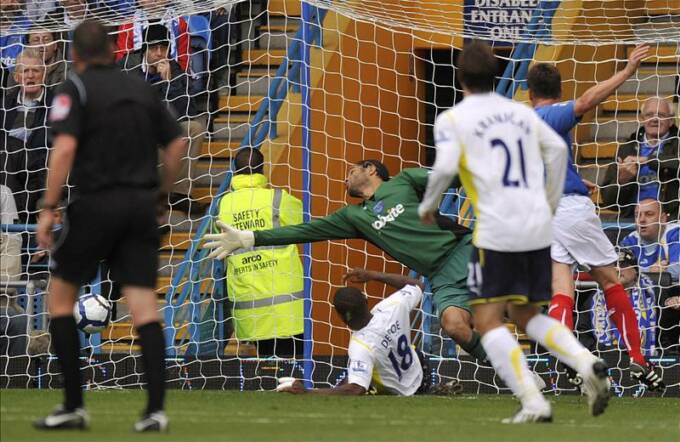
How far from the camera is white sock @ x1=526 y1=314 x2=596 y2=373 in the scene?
7816mm

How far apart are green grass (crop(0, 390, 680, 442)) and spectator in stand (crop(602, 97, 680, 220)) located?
228 cm

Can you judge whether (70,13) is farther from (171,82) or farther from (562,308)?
(562,308)

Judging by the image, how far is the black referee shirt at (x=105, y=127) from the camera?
7.12m

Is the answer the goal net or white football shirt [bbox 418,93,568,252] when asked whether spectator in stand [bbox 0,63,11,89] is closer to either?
the goal net

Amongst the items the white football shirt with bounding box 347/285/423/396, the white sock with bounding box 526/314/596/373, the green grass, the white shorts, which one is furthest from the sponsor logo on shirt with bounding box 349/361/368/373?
the white sock with bounding box 526/314/596/373

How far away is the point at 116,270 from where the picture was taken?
7.28 meters

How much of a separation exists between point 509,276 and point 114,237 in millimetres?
1902

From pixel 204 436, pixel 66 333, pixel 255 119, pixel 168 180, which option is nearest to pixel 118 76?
pixel 168 180

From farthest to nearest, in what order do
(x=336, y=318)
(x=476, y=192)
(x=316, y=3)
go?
(x=336, y=318) → (x=316, y=3) → (x=476, y=192)

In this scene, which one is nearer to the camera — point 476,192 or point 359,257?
point 476,192

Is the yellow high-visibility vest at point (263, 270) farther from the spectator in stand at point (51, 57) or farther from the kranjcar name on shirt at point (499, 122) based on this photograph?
the kranjcar name on shirt at point (499, 122)

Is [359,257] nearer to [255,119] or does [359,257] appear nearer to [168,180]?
[255,119]

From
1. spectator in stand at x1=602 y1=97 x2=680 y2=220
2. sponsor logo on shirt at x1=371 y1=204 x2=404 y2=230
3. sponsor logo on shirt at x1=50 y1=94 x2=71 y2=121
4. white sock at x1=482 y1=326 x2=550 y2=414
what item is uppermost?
spectator in stand at x1=602 y1=97 x2=680 y2=220

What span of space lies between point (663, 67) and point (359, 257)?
3.32 metres
